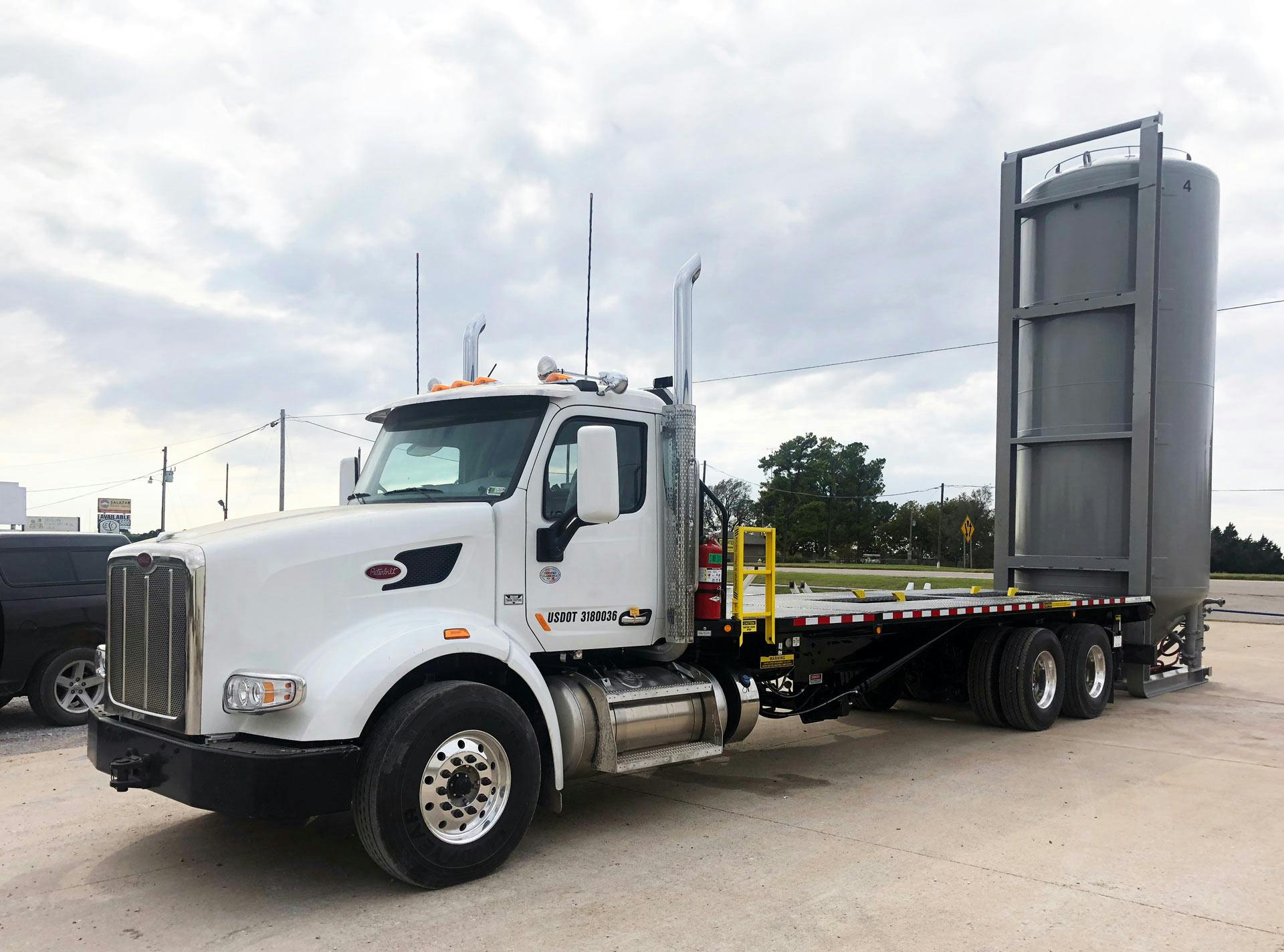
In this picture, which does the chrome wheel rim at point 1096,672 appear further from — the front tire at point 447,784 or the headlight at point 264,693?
the headlight at point 264,693

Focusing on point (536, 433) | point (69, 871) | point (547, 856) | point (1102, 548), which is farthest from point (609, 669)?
point (1102, 548)

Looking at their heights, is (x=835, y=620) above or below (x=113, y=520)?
above

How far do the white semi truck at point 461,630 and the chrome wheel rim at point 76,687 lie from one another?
13.9 feet

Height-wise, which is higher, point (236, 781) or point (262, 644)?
point (262, 644)

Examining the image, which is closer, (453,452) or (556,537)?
(556,537)

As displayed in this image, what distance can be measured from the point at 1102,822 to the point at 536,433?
428 cm

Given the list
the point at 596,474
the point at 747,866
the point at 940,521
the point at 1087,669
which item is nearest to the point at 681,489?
the point at 596,474

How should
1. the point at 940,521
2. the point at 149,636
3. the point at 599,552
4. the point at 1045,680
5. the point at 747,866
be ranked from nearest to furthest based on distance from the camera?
the point at 149,636 < the point at 747,866 < the point at 599,552 < the point at 1045,680 < the point at 940,521

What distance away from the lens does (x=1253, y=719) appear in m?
10.3

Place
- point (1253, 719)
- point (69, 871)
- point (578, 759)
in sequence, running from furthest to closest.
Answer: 1. point (1253, 719)
2. point (578, 759)
3. point (69, 871)

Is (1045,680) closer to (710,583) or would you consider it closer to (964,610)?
(964,610)

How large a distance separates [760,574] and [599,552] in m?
1.23

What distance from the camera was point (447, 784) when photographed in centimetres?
505

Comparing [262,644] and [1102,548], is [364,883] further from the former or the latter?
[1102,548]
